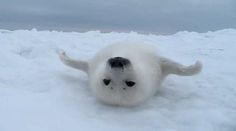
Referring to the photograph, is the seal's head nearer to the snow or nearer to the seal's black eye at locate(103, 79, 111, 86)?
the seal's black eye at locate(103, 79, 111, 86)

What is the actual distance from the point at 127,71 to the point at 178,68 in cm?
108

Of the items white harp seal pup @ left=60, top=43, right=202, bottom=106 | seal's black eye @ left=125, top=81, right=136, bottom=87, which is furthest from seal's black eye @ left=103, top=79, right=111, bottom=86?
seal's black eye @ left=125, top=81, right=136, bottom=87

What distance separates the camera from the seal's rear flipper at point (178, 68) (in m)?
4.52

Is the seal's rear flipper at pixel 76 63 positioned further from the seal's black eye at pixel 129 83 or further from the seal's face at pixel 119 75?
the seal's black eye at pixel 129 83

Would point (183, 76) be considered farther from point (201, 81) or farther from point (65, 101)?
point (65, 101)

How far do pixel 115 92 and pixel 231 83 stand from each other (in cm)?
154

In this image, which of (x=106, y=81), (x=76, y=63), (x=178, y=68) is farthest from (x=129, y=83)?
(x=76, y=63)

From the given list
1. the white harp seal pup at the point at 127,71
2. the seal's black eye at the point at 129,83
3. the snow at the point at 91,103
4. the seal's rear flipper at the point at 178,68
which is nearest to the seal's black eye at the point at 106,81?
the white harp seal pup at the point at 127,71

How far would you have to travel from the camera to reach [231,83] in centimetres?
474

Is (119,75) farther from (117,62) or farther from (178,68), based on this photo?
(178,68)

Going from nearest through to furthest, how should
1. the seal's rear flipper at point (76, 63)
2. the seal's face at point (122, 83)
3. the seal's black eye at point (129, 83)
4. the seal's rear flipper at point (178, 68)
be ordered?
the seal's face at point (122, 83) < the seal's black eye at point (129, 83) < the seal's rear flipper at point (178, 68) < the seal's rear flipper at point (76, 63)

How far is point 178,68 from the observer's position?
4629 millimetres

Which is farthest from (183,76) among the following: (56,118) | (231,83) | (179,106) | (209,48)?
(209,48)

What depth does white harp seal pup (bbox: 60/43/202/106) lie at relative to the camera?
146 inches
